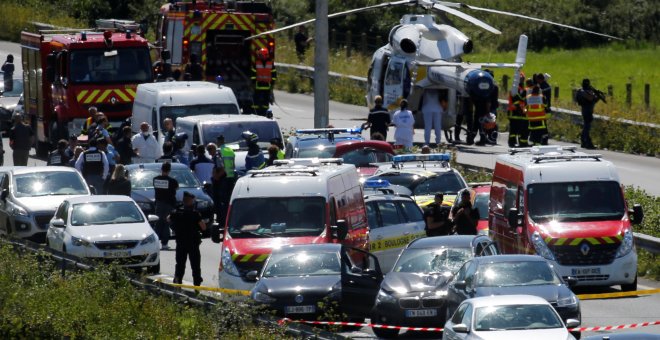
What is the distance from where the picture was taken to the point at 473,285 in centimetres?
1970

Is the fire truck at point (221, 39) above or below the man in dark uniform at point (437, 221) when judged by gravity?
above

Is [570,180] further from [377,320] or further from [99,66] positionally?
[99,66]

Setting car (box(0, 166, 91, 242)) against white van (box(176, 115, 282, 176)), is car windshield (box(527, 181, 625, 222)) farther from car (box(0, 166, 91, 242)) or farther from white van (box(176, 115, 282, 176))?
white van (box(176, 115, 282, 176))

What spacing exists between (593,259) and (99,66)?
1794cm

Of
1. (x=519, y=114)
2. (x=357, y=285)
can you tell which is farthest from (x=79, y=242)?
(x=519, y=114)

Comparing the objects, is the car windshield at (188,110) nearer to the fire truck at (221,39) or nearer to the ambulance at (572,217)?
the fire truck at (221,39)

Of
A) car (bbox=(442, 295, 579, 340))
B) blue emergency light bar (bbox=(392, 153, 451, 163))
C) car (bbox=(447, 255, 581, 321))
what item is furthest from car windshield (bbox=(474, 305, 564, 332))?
blue emergency light bar (bbox=(392, 153, 451, 163))

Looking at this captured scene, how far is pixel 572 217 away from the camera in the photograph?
24484mm

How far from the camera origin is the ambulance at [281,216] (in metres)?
22.5

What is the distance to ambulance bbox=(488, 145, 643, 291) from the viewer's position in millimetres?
23844

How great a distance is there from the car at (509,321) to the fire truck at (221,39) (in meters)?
24.7

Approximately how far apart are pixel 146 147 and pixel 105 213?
7462 millimetres

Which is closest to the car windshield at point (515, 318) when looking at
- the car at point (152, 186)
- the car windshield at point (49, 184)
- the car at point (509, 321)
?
the car at point (509, 321)

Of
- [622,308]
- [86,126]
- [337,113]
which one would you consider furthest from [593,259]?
[337,113]
